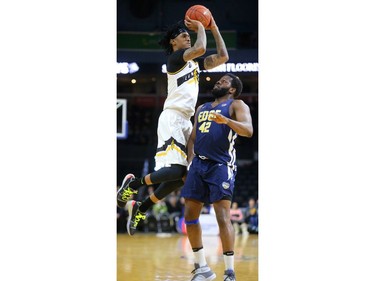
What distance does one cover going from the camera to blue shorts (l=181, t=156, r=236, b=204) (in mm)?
6129

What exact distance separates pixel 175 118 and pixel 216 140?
1.61 ft

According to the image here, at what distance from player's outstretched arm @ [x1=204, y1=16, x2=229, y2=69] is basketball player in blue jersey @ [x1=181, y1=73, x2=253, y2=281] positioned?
0.24 meters

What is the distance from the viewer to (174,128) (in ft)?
20.9

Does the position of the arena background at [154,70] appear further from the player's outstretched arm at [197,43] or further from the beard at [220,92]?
the player's outstretched arm at [197,43]

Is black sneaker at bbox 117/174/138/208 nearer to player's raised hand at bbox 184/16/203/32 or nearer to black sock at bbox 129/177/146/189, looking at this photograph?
black sock at bbox 129/177/146/189

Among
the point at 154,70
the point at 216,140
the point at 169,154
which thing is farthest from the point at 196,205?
the point at 154,70

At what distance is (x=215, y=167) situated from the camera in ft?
20.4

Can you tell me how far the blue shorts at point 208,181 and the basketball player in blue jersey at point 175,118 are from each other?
136 millimetres

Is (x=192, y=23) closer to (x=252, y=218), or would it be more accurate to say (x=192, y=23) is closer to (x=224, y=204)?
(x=224, y=204)

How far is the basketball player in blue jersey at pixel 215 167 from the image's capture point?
612cm

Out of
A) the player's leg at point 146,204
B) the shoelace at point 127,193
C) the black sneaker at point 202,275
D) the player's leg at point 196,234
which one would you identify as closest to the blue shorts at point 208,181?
the player's leg at point 196,234
